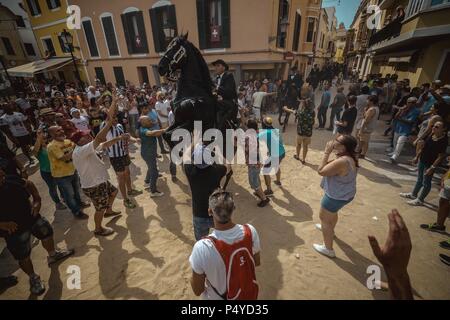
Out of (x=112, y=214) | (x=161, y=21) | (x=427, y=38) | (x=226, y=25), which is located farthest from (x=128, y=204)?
(x=161, y=21)

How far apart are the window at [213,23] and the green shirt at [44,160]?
11.8 m

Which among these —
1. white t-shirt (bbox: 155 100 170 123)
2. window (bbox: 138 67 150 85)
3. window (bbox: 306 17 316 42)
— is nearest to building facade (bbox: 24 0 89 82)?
window (bbox: 138 67 150 85)

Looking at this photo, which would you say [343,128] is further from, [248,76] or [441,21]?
[248,76]

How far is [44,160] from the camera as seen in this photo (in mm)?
4305

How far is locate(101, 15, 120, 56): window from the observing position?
628 inches

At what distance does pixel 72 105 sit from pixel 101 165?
21.8 feet

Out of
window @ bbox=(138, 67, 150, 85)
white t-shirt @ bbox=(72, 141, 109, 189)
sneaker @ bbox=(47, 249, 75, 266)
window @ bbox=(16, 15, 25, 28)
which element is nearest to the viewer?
white t-shirt @ bbox=(72, 141, 109, 189)

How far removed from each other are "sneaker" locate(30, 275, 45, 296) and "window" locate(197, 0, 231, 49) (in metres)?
13.6

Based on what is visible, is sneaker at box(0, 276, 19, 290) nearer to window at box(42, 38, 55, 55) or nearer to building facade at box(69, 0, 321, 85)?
building facade at box(69, 0, 321, 85)

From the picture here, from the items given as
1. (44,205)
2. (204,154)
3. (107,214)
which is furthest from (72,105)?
(204,154)

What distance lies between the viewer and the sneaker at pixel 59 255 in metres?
3.44

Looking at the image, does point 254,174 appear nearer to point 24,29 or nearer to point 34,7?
point 34,7

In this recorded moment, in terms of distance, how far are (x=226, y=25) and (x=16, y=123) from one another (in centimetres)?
1126

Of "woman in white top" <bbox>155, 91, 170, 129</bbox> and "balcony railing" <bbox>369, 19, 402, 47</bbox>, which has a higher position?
"balcony railing" <bbox>369, 19, 402, 47</bbox>
